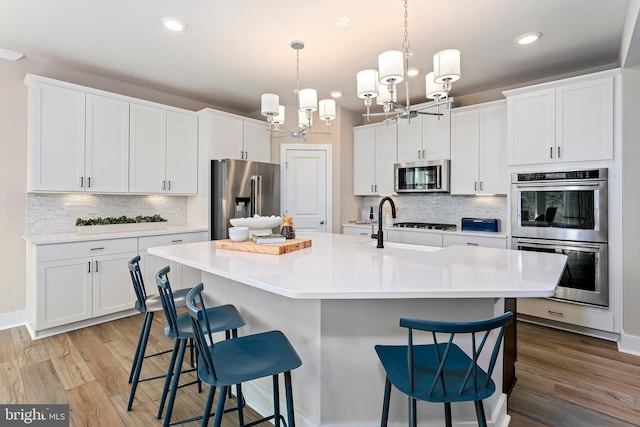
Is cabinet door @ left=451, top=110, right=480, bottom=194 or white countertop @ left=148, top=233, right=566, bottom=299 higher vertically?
cabinet door @ left=451, top=110, right=480, bottom=194

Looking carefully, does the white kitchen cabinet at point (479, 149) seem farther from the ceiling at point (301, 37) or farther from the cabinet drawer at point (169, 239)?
the cabinet drawer at point (169, 239)

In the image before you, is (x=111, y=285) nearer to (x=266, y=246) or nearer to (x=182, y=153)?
(x=182, y=153)

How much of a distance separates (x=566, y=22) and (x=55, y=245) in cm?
489

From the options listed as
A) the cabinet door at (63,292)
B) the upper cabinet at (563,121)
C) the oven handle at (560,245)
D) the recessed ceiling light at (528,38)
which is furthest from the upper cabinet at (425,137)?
the cabinet door at (63,292)

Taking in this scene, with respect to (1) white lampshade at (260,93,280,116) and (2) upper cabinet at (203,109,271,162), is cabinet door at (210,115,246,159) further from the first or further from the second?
(1) white lampshade at (260,93,280,116)

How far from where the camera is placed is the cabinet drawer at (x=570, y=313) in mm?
3010

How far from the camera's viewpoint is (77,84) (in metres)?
3.67

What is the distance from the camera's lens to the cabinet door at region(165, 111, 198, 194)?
165 inches

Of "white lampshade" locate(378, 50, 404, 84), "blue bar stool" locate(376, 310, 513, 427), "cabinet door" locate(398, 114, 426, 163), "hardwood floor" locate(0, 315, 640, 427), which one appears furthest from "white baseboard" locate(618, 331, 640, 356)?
"white lampshade" locate(378, 50, 404, 84)

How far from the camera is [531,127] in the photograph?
11.0 feet

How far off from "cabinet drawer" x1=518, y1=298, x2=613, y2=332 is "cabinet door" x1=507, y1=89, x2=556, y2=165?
1433 mm

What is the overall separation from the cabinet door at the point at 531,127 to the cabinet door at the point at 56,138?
14.8 feet

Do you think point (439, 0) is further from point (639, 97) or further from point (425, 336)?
point (425, 336)

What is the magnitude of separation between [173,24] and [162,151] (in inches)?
70.3
